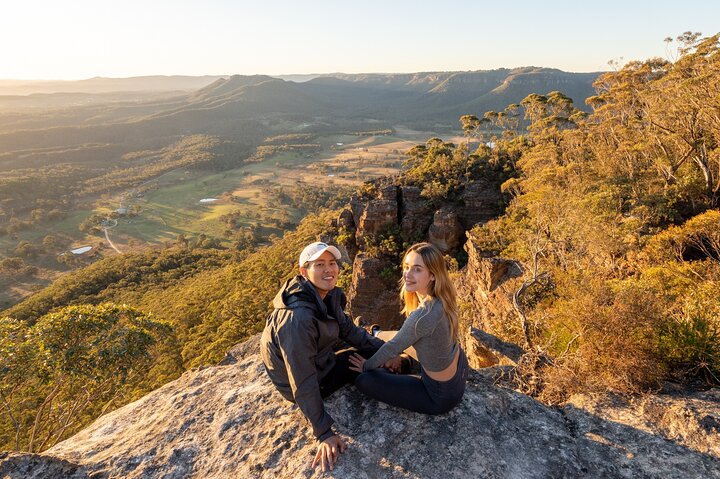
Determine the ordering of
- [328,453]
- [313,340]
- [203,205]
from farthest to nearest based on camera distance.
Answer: [203,205] → [313,340] → [328,453]

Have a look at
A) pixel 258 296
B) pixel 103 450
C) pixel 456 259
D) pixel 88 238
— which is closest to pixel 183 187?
pixel 88 238

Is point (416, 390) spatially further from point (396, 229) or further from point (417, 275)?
point (396, 229)

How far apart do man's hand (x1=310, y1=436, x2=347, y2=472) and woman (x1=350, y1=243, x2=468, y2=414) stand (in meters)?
0.73

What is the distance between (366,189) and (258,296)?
13491mm

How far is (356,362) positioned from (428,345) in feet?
3.26

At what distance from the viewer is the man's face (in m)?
3.85

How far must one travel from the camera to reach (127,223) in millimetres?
104062

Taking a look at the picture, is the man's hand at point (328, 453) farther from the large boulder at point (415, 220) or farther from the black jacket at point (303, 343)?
the large boulder at point (415, 220)

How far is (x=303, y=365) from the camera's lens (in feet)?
11.7

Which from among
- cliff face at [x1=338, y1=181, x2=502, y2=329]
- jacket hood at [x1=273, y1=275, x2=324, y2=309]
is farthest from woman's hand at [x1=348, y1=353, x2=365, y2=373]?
cliff face at [x1=338, y1=181, x2=502, y2=329]

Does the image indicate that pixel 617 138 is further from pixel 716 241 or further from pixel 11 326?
pixel 11 326

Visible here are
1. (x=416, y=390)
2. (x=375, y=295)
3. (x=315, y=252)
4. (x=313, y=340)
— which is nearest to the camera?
(x=313, y=340)

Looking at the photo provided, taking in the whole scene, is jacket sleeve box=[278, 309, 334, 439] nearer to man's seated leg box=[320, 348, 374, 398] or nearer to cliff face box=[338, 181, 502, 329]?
man's seated leg box=[320, 348, 374, 398]

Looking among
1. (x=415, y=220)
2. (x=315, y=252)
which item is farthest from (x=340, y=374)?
(x=415, y=220)
